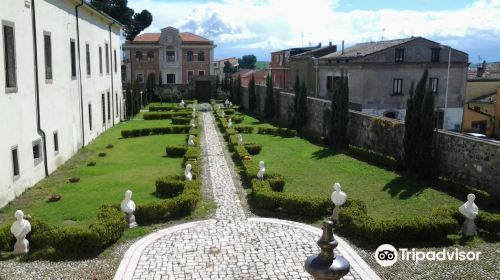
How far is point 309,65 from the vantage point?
1747 inches

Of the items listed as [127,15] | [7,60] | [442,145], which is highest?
[127,15]

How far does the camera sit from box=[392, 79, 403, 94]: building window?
36188 mm

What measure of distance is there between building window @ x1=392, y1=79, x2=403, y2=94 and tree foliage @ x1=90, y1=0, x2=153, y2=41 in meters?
37.4

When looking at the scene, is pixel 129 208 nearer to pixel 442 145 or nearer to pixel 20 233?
pixel 20 233

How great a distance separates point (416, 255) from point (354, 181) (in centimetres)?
733

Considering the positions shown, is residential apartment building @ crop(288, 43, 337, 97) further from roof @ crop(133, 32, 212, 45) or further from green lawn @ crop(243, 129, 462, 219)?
green lawn @ crop(243, 129, 462, 219)

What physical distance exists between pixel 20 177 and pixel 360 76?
26.8 m

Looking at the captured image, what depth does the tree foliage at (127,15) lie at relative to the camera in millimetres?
59516

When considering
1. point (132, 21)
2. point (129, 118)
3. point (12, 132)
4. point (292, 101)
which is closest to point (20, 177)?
point (12, 132)

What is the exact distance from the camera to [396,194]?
617 inches

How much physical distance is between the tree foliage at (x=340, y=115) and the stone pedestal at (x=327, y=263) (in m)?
20.3

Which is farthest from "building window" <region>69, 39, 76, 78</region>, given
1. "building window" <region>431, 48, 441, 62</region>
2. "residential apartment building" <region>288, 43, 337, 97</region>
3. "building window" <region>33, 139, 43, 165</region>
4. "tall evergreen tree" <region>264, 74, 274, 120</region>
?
"building window" <region>431, 48, 441, 62</region>

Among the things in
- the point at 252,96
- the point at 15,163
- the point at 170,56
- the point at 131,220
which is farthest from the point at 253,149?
the point at 170,56

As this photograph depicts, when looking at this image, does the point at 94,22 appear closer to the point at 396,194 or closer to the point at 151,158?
the point at 151,158
